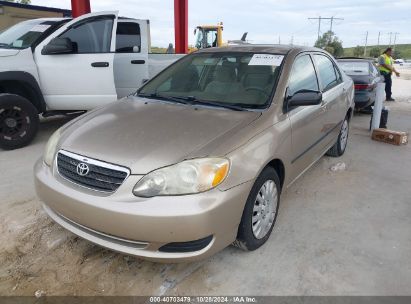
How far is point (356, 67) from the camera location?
910 centimetres

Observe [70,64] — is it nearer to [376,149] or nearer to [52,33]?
[52,33]

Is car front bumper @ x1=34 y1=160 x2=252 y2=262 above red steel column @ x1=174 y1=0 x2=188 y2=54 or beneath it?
beneath

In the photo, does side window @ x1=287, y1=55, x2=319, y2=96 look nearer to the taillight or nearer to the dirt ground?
the dirt ground

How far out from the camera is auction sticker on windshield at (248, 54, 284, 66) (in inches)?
131

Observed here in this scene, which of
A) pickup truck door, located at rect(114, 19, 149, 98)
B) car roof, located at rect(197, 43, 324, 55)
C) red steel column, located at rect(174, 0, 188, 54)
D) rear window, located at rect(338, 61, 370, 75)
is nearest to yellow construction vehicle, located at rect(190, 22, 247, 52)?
red steel column, located at rect(174, 0, 188, 54)

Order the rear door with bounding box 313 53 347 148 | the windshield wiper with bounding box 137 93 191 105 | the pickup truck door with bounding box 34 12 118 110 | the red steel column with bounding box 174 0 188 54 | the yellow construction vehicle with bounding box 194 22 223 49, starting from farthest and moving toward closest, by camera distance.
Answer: the yellow construction vehicle with bounding box 194 22 223 49 < the red steel column with bounding box 174 0 188 54 < the pickup truck door with bounding box 34 12 118 110 < the rear door with bounding box 313 53 347 148 < the windshield wiper with bounding box 137 93 191 105

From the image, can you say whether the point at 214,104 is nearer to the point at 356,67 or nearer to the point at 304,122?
the point at 304,122

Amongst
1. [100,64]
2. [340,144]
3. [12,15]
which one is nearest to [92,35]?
[100,64]

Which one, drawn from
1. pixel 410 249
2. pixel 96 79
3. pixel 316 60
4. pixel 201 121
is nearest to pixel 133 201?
pixel 201 121

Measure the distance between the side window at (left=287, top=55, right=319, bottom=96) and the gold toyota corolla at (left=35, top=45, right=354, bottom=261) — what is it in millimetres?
23

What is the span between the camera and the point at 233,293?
7.86ft

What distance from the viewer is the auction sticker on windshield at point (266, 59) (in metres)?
3.32

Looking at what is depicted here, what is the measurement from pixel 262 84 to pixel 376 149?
3.42m

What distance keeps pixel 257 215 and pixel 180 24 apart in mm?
7805
